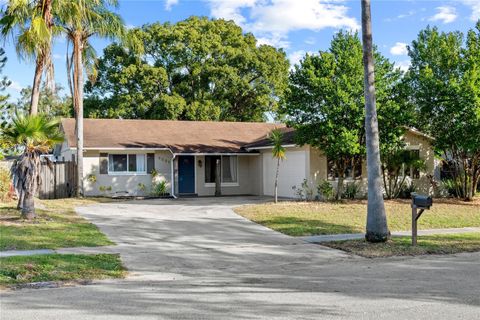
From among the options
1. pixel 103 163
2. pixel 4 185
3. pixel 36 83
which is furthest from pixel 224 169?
pixel 36 83

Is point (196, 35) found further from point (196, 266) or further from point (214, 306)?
point (214, 306)

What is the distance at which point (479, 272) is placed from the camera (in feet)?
29.1

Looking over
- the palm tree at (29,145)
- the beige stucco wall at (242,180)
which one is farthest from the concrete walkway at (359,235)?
the beige stucco wall at (242,180)

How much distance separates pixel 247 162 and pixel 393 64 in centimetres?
995

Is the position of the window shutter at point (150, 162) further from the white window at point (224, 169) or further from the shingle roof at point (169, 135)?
the white window at point (224, 169)

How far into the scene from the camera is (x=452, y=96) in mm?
20469

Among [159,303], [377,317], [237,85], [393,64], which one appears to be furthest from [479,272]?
[237,85]

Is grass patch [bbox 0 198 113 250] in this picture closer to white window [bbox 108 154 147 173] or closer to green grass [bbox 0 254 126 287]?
green grass [bbox 0 254 126 287]

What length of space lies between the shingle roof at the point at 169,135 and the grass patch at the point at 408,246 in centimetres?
1463

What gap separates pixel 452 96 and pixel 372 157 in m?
10.7

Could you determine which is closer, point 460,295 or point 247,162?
point 460,295

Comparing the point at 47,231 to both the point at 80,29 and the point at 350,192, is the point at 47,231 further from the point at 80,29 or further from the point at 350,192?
the point at 350,192

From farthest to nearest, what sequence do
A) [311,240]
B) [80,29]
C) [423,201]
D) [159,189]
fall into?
[159,189]
[80,29]
[311,240]
[423,201]

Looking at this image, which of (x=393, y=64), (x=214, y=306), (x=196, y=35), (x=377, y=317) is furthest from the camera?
(x=196, y=35)
